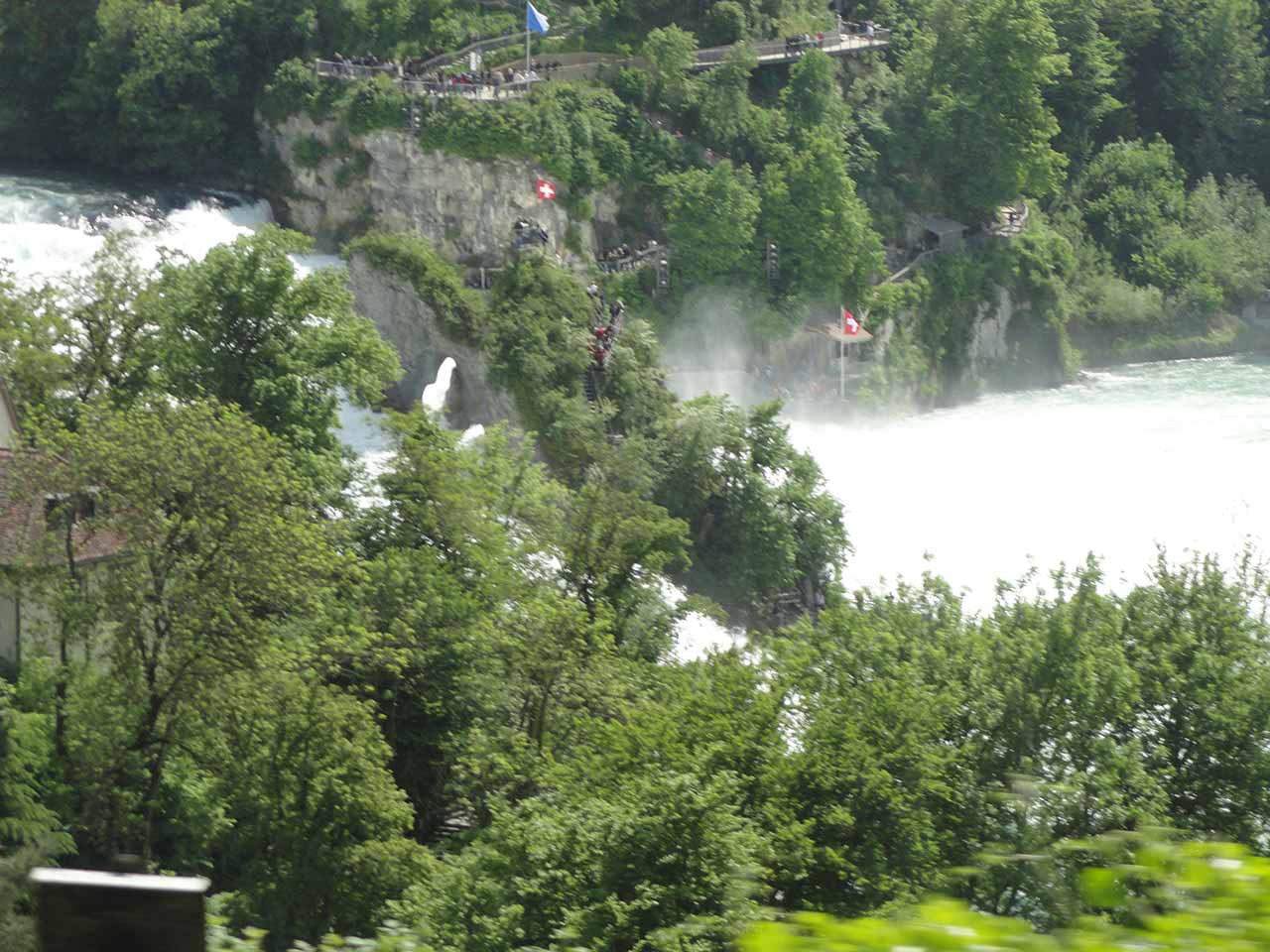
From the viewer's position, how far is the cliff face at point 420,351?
149 feet

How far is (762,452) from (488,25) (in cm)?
2180

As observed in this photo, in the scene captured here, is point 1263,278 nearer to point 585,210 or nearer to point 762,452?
point 585,210

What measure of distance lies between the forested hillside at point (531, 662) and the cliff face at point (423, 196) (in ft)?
1.35

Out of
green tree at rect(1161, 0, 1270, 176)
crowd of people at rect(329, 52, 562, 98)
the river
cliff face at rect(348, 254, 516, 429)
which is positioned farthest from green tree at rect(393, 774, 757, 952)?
green tree at rect(1161, 0, 1270, 176)

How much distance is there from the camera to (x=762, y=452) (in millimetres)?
43156

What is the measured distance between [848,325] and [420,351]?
45.9 ft

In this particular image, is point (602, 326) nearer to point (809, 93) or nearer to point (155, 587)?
point (809, 93)

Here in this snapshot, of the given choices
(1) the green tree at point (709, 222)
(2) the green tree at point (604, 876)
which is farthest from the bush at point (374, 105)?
(2) the green tree at point (604, 876)

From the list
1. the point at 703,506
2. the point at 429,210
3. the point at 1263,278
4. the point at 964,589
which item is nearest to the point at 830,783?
the point at 964,589

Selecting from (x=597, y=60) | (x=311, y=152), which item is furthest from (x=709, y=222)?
(x=311, y=152)

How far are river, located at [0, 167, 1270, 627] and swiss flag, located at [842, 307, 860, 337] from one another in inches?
110

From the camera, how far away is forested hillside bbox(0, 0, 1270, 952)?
1916cm

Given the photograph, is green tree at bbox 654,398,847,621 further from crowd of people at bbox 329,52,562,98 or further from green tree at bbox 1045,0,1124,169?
green tree at bbox 1045,0,1124,169

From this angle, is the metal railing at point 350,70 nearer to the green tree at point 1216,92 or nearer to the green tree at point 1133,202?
the green tree at point 1133,202
